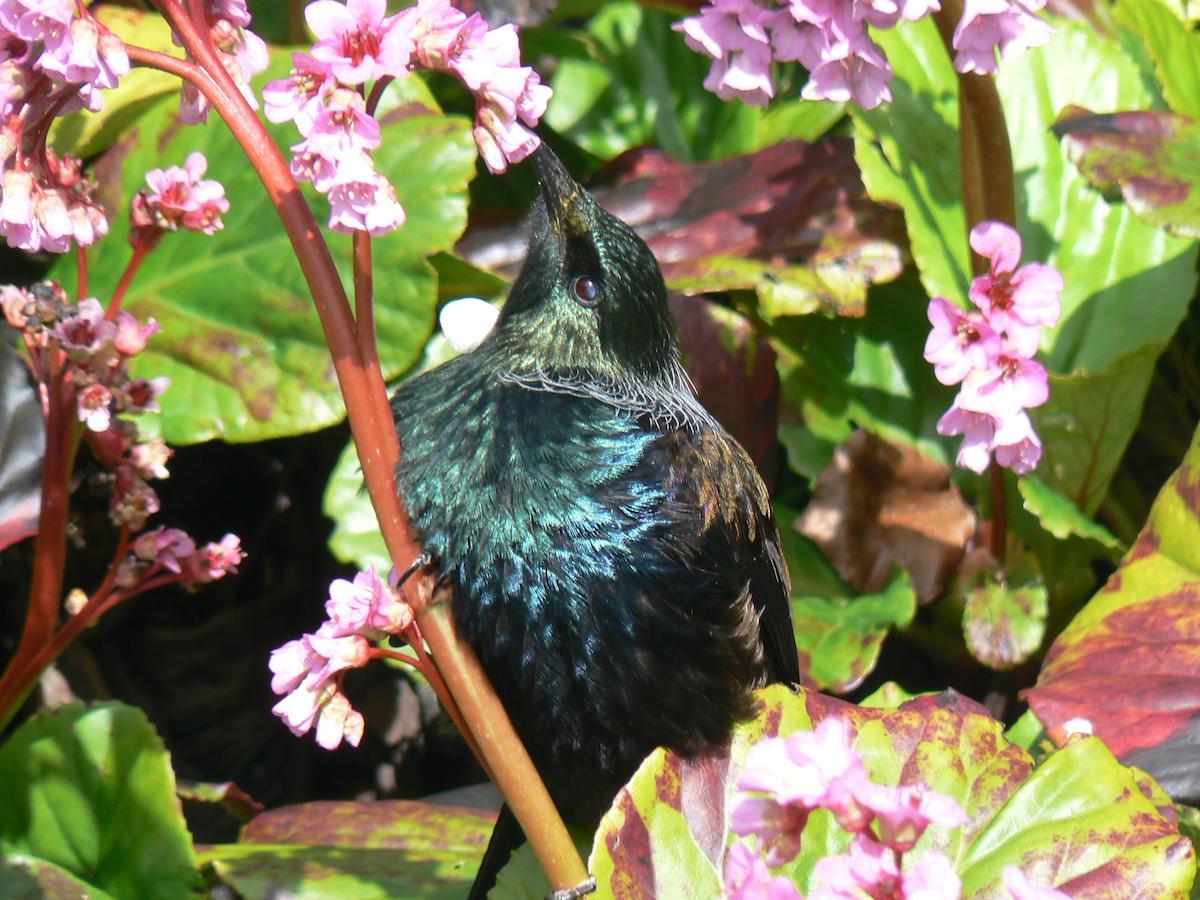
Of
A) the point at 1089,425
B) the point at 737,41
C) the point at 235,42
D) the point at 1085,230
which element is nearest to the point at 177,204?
the point at 235,42

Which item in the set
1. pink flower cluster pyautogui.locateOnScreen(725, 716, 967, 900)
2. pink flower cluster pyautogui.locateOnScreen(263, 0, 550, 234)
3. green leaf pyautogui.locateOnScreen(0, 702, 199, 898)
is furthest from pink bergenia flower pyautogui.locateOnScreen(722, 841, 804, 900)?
green leaf pyautogui.locateOnScreen(0, 702, 199, 898)

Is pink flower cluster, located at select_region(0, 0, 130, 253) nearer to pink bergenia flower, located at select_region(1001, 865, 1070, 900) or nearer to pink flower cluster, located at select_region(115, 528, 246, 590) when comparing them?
pink flower cluster, located at select_region(115, 528, 246, 590)

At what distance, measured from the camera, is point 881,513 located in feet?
6.89

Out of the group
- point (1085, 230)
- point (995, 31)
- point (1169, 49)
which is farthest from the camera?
point (1085, 230)

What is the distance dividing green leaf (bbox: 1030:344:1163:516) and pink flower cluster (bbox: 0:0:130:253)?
135cm

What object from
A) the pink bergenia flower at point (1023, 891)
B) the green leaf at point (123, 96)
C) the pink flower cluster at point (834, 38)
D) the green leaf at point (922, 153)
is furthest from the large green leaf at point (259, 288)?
the pink bergenia flower at point (1023, 891)

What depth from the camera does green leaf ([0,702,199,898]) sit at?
1.63m

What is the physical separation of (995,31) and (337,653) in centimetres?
105

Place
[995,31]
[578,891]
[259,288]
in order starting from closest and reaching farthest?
[578,891] → [995,31] → [259,288]

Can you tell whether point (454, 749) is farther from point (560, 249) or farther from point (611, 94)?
point (611, 94)

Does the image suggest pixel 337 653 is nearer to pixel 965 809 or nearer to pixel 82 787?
pixel 965 809

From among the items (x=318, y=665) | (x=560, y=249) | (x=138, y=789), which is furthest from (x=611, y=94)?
(x=318, y=665)

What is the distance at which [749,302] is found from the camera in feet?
7.48

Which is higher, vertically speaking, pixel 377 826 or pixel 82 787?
pixel 82 787
